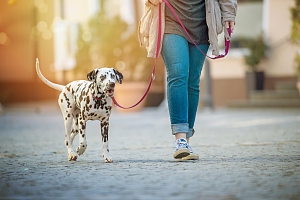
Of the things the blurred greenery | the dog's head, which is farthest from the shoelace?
the blurred greenery

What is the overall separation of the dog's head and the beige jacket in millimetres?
363

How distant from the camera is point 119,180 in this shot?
4551 mm

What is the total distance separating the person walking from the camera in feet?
19.1

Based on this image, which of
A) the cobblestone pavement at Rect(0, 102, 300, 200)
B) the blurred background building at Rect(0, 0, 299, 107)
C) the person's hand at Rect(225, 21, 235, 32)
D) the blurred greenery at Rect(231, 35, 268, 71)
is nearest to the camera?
the cobblestone pavement at Rect(0, 102, 300, 200)

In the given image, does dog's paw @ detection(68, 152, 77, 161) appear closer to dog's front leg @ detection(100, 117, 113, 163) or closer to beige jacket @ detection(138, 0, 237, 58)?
dog's front leg @ detection(100, 117, 113, 163)

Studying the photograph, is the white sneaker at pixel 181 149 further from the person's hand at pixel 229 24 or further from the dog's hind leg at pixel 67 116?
the person's hand at pixel 229 24

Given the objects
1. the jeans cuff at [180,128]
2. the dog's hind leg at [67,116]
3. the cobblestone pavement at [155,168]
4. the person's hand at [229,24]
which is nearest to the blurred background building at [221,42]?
the cobblestone pavement at [155,168]

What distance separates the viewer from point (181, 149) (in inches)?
224

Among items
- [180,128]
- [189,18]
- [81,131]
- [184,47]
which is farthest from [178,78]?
[81,131]

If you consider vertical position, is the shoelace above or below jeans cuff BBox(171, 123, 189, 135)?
below

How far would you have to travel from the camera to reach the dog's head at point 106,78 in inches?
220

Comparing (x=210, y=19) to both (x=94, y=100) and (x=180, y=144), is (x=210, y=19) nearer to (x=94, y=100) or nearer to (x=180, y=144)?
(x=180, y=144)

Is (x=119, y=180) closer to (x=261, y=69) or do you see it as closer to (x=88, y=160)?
(x=88, y=160)

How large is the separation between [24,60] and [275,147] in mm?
17330
